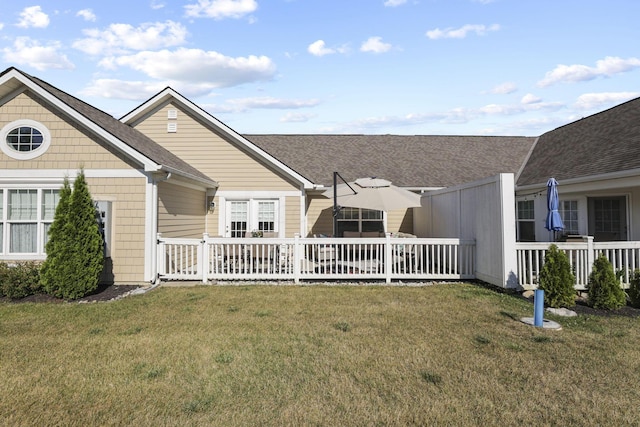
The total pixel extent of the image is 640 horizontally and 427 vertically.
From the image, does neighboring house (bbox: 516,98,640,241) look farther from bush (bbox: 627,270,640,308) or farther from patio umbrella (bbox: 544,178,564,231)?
bush (bbox: 627,270,640,308)

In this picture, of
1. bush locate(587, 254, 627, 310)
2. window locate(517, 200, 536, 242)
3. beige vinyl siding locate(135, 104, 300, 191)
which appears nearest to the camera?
bush locate(587, 254, 627, 310)

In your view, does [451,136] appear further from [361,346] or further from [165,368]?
[165,368]

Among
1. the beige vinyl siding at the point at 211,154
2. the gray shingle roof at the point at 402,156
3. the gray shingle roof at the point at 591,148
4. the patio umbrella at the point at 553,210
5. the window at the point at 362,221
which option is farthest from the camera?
the gray shingle roof at the point at 402,156

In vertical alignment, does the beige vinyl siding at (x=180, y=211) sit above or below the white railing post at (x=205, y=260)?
above

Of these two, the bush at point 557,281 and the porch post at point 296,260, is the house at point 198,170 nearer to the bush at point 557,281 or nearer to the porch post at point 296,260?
the porch post at point 296,260

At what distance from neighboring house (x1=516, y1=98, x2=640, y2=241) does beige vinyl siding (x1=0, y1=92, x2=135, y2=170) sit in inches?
523

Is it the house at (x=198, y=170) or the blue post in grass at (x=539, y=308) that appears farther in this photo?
the house at (x=198, y=170)

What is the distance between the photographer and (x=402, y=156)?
18.3 m

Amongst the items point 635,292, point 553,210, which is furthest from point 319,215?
point 635,292

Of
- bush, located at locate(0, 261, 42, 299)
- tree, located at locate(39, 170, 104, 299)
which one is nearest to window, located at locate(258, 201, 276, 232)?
tree, located at locate(39, 170, 104, 299)

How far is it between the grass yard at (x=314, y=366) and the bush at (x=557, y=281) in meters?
0.50

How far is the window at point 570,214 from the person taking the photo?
510 inches

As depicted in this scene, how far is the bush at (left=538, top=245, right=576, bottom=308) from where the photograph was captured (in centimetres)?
760

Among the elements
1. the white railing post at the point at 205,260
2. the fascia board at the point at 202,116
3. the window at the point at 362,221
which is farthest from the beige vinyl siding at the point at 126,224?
the window at the point at 362,221
